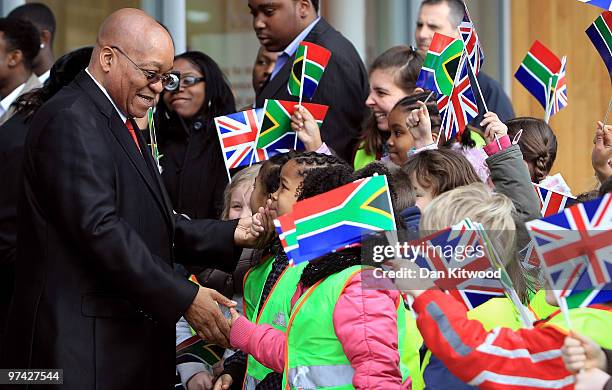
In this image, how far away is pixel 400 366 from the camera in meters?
4.04

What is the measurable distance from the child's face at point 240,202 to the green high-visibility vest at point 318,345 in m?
1.40

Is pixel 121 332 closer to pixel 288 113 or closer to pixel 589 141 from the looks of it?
pixel 288 113

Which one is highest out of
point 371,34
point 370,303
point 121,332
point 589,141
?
point 370,303

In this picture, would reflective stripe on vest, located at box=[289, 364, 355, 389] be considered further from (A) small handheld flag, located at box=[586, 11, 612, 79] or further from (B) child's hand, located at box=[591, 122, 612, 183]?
(A) small handheld flag, located at box=[586, 11, 612, 79]

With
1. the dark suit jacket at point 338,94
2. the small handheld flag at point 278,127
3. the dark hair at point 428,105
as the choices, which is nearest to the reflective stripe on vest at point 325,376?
the dark hair at point 428,105

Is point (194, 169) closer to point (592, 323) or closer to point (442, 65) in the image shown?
point (442, 65)

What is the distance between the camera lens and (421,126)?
17.2 ft

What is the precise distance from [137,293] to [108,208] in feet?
1.00

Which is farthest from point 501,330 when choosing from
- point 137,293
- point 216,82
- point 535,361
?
point 216,82

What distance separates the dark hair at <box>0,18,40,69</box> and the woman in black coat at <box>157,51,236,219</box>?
1.10m

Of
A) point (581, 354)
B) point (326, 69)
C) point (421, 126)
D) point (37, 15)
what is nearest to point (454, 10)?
point (326, 69)

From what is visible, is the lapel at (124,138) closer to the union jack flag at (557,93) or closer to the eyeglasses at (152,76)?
the eyeglasses at (152,76)

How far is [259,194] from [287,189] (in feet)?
1.89

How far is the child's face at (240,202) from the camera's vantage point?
529 centimetres
